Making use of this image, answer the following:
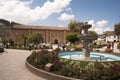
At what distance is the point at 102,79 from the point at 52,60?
163 inches

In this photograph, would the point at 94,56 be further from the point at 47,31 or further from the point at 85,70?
the point at 47,31

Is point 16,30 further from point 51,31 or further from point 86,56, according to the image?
point 86,56

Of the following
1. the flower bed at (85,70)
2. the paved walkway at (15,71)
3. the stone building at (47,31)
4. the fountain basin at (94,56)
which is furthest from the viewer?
the stone building at (47,31)

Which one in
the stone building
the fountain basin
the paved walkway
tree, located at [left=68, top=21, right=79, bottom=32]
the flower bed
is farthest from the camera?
the stone building

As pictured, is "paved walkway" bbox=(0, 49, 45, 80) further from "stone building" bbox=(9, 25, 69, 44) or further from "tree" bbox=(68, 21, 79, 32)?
"stone building" bbox=(9, 25, 69, 44)

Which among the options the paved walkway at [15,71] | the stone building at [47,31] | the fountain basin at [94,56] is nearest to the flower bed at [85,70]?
the paved walkway at [15,71]

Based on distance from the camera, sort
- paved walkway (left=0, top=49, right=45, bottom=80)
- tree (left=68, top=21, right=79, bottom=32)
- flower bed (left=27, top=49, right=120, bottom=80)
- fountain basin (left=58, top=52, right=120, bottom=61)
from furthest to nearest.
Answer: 1. tree (left=68, top=21, right=79, bottom=32)
2. fountain basin (left=58, top=52, right=120, bottom=61)
3. paved walkway (left=0, top=49, right=45, bottom=80)
4. flower bed (left=27, top=49, right=120, bottom=80)

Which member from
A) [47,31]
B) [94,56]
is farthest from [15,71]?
[47,31]

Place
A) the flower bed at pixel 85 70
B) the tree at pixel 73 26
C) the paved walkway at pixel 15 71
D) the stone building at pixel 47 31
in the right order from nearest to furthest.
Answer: the flower bed at pixel 85 70, the paved walkway at pixel 15 71, the tree at pixel 73 26, the stone building at pixel 47 31

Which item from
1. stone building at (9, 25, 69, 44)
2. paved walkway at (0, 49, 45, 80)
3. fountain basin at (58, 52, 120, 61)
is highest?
stone building at (9, 25, 69, 44)

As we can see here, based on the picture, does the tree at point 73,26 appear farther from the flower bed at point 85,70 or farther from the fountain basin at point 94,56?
the flower bed at point 85,70

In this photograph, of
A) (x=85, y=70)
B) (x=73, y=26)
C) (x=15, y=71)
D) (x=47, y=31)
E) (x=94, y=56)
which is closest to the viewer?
(x=85, y=70)

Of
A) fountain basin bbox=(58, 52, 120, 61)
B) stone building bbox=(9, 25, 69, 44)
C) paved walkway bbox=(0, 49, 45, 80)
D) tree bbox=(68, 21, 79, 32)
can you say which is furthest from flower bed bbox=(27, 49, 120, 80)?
stone building bbox=(9, 25, 69, 44)

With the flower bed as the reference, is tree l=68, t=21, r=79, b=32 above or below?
above
